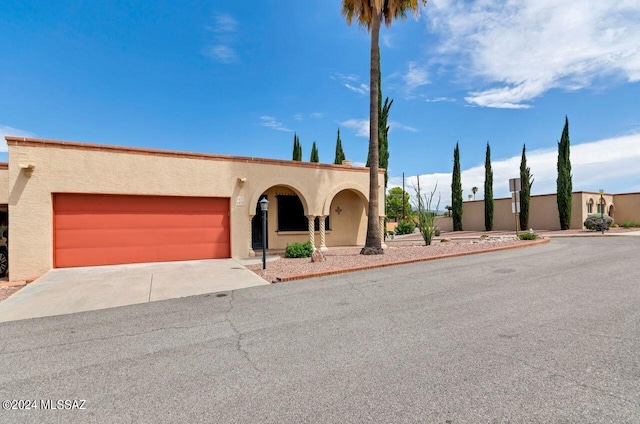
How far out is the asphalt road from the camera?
2.79 m

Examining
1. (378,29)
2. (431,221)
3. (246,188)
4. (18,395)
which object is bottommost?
(18,395)

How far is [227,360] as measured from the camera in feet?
12.6

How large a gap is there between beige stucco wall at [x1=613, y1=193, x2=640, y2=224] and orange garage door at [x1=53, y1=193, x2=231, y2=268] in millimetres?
35210

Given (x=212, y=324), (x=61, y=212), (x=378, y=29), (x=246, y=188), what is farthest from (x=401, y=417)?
(x=378, y=29)

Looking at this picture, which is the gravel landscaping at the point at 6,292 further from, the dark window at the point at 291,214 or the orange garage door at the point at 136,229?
the dark window at the point at 291,214

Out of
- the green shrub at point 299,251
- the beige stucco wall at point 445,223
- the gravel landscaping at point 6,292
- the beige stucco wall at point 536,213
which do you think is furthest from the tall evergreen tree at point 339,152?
the gravel landscaping at point 6,292

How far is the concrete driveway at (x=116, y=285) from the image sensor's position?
6281 millimetres

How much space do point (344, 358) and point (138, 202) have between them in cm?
1021

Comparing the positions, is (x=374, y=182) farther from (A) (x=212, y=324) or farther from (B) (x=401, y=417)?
(B) (x=401, y=417)

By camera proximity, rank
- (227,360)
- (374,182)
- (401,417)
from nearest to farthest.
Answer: (401,417)
(227,360)
(374,182)

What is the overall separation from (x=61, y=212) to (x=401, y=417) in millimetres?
11935

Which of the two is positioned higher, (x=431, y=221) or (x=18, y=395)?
(x=431, y=221)

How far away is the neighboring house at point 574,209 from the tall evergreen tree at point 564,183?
108cm

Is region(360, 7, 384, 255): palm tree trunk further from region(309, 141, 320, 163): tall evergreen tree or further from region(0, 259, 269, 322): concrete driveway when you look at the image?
region(309, 141, 320, 163): tall evergreen tree
